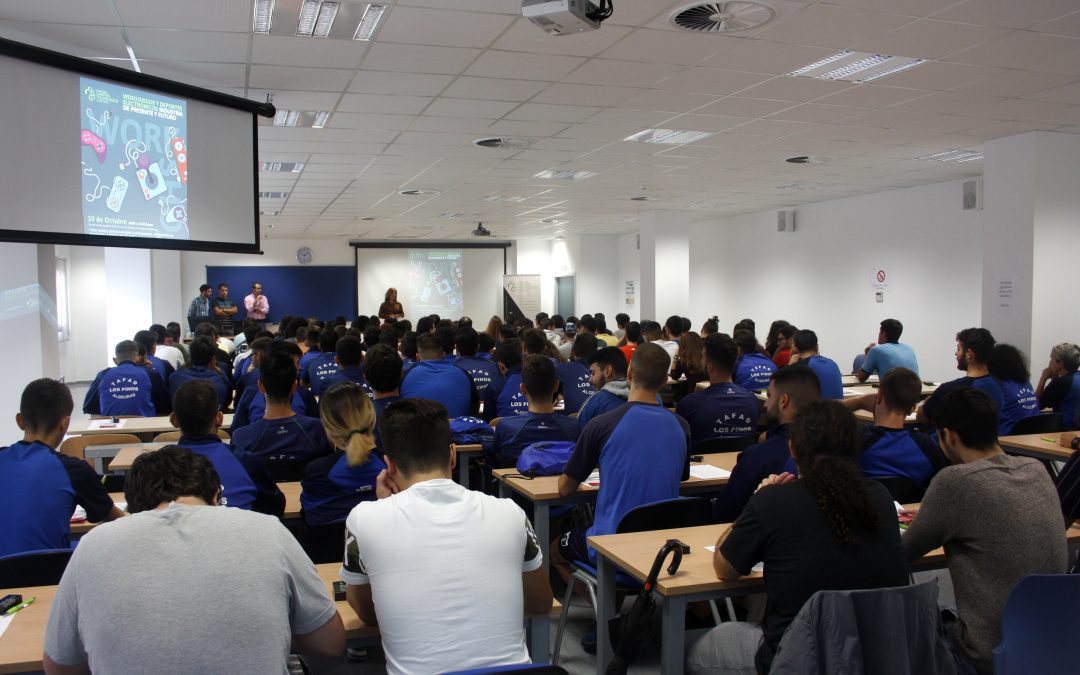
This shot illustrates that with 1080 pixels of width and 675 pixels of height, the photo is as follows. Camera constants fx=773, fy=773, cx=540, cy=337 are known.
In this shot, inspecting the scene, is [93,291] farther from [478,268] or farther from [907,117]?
[907,117]

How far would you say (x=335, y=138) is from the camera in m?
7.27

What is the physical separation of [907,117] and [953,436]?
4.97m

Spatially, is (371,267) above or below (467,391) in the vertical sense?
above

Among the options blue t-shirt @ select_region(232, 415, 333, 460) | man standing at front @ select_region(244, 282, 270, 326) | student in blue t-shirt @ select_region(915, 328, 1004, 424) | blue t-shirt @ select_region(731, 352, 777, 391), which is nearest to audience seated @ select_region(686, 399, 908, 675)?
blue t-shirt @ select_region(232, 415, 333, 460)

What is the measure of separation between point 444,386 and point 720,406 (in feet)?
6.14

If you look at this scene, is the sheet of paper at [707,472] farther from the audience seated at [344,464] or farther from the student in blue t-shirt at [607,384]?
the audience seated at [344,464]

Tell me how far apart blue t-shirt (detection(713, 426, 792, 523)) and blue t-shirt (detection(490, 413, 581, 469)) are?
108cm

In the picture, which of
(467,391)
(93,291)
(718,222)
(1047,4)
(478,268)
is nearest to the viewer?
(1047,4)

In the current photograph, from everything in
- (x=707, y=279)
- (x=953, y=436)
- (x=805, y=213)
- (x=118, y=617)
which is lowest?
(x=118, y=617)

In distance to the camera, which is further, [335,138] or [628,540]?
[335,138]

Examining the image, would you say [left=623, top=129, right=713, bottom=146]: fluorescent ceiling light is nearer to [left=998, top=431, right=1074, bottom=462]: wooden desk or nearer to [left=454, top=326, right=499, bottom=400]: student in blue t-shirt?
[left=454, top=326, right=499, bottom=400]: student in blue t-shirt

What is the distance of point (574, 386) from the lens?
5762 millimetres

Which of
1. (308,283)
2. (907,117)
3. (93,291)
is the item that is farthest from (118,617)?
(308,283)

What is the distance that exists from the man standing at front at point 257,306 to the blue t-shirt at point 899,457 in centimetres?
1584
